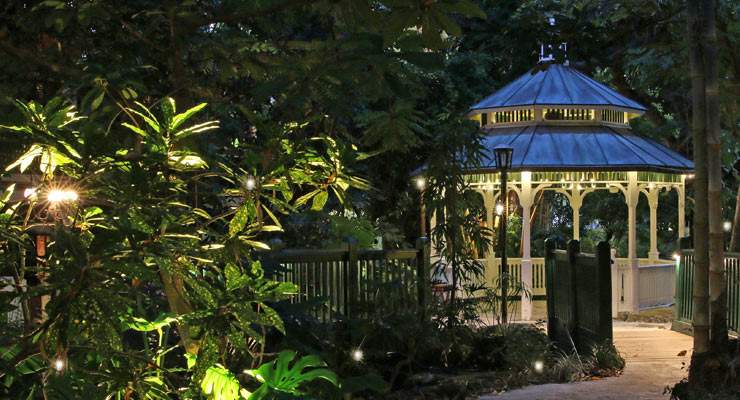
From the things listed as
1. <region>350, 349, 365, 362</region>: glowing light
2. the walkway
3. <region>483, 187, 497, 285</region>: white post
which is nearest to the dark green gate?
the walkway

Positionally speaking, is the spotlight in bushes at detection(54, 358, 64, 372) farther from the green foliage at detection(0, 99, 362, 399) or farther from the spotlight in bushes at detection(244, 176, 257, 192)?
the spotlight in bushes at detection(244, 176, 257, 192)

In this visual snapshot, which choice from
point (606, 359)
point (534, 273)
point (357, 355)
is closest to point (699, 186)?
point (606, 359)

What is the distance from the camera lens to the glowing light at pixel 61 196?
3305 millimetres

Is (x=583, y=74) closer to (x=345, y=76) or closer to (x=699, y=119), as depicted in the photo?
(x=699, y=119)

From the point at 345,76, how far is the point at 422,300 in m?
7.48

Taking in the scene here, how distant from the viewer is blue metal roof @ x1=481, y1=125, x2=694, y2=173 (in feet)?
64.1

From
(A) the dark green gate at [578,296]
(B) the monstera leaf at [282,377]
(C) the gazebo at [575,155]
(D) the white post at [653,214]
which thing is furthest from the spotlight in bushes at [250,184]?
(D) the white post at [653,214]

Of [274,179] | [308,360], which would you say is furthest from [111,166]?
[308,360]

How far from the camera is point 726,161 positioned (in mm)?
22516

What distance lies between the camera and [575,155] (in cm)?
1978

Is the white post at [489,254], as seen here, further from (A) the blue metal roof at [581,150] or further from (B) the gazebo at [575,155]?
(A) the blue metal roof at [581,150]

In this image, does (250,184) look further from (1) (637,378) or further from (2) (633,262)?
(2) (633,262)

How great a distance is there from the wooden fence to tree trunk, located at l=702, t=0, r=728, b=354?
3165 mm

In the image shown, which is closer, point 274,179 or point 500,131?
point 274,179
